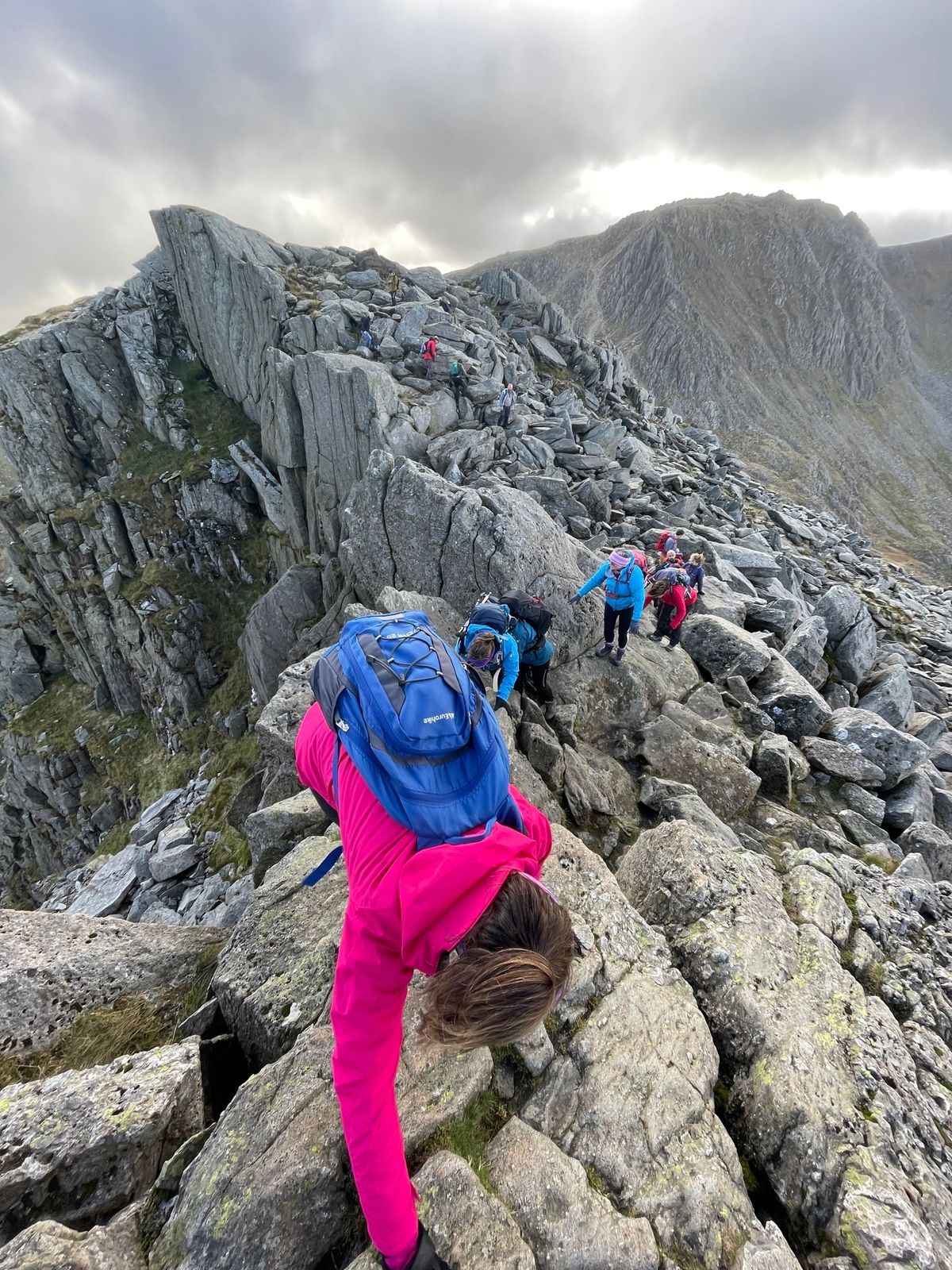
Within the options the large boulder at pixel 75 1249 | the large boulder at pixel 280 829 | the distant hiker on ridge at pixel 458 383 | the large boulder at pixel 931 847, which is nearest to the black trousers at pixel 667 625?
the large boulder at pixel 931 847

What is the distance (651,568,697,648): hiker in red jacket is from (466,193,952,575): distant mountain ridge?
95536mm

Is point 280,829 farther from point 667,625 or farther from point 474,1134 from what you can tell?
point 667,625

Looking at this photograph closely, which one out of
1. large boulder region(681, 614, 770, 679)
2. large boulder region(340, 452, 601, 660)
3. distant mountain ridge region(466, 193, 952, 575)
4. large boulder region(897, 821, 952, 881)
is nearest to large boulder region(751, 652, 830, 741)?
large boulder region(681, 614, 770, 679)

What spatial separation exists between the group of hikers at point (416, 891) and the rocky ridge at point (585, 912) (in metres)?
1.27

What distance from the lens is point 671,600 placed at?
15.3m

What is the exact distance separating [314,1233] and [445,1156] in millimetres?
1089

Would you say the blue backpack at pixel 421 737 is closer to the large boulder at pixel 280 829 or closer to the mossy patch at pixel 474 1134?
the mossy patch at pixel 474 1134

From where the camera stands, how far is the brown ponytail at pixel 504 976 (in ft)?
8.61

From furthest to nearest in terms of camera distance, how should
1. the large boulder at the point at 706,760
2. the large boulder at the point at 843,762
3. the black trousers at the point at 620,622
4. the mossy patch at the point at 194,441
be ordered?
the mossy patch at the point at 194,441, the black trousers at the point at 620,622, the large boulder at the point at 843,762, the large boulder at the point at 706,760

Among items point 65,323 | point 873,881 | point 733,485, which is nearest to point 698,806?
point 873,881

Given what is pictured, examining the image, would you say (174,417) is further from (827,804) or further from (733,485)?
(827,804)

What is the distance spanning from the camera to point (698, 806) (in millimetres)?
10875

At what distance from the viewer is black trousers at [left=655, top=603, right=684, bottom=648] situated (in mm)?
15672

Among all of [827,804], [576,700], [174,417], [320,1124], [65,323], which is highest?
[65,323]
